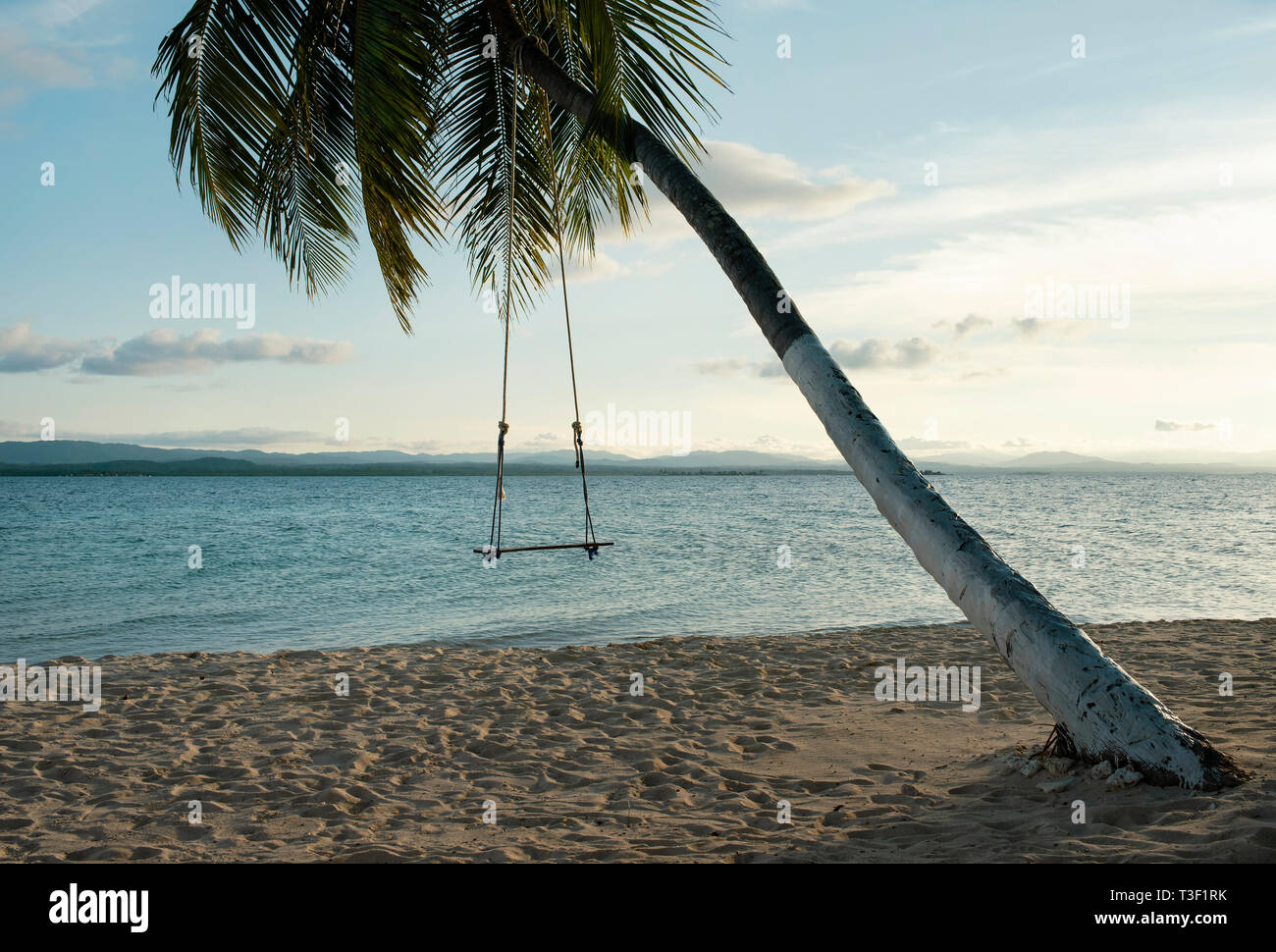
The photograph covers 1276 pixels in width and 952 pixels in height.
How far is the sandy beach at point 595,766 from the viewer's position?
11.8 ft

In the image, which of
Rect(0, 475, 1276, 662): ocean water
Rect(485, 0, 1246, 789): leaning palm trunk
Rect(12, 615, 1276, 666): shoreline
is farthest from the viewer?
Rect(0, 475, 1276, 662): ocean water

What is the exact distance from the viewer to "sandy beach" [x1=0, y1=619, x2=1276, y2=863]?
360cm

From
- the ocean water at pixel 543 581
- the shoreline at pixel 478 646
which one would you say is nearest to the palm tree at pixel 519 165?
the shoreline at pixel 478 646

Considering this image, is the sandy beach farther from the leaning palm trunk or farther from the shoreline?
the shoreline

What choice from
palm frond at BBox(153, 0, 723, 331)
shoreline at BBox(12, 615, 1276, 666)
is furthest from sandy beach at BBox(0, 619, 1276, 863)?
palm frond at BBox(153, 0, 723, 331)

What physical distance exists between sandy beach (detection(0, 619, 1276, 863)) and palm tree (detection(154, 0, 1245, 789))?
1.94 ft

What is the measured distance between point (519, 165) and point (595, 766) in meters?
4.83

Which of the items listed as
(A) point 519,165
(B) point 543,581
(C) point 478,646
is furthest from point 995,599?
(B) point 543,581

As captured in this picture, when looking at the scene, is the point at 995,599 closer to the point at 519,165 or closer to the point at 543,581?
the point at 519,165

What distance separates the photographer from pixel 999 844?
3.34 metres

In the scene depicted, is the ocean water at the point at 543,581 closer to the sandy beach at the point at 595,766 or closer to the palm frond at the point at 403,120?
the sandy beach at the point at 595,766
